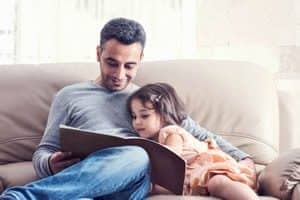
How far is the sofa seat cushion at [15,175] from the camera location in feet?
5.85

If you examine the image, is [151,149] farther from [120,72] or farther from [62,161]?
[120,72]

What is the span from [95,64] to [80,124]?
1.21ft

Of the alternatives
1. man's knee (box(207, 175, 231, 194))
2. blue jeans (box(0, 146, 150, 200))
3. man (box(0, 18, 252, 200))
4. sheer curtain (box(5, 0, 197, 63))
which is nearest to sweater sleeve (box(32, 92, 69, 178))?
man (box(0, 18, 252, 200))

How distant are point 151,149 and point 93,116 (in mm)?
390

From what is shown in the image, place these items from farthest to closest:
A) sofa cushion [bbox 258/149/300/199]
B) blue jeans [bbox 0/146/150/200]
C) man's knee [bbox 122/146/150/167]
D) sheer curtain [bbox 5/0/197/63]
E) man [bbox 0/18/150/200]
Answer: sheer curtain [bbox 5/0/197/63] → man [bbox 0/18/150/200] → sofa cushion [bbox 258/149/300/199] → man's knee [bbox 122/146/150/167] → blue jeans [bbox 0/146/150/200]

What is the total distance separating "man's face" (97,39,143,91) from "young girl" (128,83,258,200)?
0.26 ft

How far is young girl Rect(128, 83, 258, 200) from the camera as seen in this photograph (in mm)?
1610

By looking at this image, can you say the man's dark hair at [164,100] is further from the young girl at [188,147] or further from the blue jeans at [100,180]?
the blue jeans at [100,180]

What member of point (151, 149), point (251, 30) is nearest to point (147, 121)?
point (151, 149)

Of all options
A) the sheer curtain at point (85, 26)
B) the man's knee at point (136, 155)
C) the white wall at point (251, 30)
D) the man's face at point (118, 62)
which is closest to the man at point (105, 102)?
the man's face at point (118, 62)

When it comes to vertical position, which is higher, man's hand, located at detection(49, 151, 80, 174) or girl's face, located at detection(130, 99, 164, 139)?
girl's face, located at detection(130, 99, 164, 139)

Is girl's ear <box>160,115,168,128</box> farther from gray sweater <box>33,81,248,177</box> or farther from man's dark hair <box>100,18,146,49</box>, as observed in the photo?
man's dark hair <box>100,18,146,49</box>

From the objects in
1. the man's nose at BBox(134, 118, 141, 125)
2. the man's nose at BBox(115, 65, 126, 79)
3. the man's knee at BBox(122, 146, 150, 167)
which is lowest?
the man's knee at BBox(122, 146, 150, 167)

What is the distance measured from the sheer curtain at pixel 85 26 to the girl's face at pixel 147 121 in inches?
32.2
